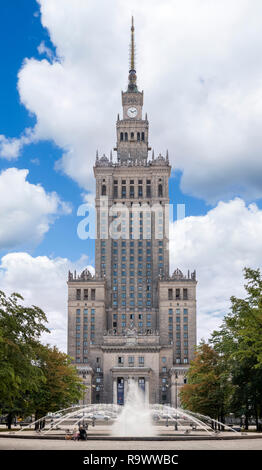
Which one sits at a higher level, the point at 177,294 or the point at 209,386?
the point at 177,294

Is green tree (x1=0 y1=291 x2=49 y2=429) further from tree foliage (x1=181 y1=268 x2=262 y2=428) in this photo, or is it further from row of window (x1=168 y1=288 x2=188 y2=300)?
row of window (x1=168 y1=288 x2=188 y2=300)

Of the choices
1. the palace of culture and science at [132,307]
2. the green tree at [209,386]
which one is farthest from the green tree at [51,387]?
the palace of culture and science at [132,307]

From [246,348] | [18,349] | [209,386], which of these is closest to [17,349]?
[18,349]

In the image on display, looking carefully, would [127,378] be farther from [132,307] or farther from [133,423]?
[133,423]

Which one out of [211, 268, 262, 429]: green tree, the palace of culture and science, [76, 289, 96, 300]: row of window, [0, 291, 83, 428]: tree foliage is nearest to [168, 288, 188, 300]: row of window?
the palace of culture and science

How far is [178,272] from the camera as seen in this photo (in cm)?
18812

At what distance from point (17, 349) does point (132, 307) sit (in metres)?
145

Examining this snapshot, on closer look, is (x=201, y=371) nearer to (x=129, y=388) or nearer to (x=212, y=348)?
(x=212, y=348)

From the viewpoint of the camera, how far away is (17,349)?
143ft

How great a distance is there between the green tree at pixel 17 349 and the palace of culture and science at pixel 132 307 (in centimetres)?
10989

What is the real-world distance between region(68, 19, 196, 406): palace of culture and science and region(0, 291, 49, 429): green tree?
110 m

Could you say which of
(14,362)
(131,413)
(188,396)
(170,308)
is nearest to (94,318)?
(170,308)

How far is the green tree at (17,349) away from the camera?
41531 mm
